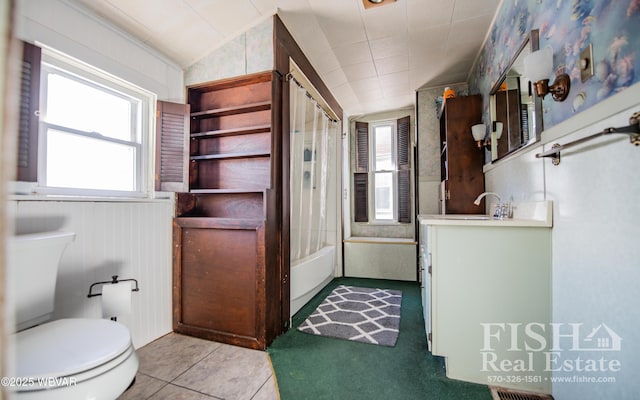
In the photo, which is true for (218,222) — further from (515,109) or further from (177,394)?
(515,109)

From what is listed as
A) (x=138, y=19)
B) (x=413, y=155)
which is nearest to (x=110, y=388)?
(x=138, y=19)

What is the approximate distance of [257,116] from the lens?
2.33 metres

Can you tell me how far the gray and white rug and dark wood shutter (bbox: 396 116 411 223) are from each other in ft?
4.51

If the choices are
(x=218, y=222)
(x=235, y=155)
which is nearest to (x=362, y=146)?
(x=235, y=155)

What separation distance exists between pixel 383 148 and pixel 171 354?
387cm

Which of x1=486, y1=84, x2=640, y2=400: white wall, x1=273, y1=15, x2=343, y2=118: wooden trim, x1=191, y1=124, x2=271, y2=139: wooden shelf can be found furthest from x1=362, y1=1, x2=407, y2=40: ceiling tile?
x1=486, y1=84, x2=640, y2=400: white wall

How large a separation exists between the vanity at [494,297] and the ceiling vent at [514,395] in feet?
0.09

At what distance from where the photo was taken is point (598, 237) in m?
1.07

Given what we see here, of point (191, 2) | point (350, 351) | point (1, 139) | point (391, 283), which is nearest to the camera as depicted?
point (1, 139)

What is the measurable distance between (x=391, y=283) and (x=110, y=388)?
126 inches

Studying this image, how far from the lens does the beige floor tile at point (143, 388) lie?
1.50 metres

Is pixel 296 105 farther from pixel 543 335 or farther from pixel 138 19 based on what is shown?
pixel 543 335

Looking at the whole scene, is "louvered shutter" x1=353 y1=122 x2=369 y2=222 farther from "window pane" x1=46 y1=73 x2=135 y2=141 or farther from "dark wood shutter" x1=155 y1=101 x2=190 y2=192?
"window pane" x1=46 y1=73 x2=135 y2=141

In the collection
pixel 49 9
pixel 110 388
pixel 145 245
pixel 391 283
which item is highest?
pixel 49 9
